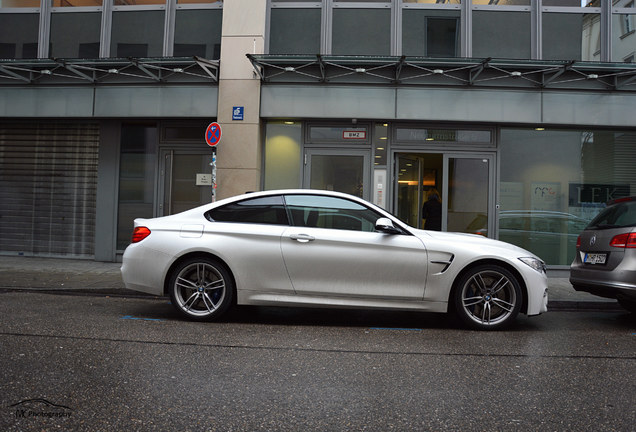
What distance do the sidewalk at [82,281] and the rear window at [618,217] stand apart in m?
1.64

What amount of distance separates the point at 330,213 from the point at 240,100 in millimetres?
6215

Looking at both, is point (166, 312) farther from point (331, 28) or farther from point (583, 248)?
point (331, 28)

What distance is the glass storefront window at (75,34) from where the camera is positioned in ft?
40.4

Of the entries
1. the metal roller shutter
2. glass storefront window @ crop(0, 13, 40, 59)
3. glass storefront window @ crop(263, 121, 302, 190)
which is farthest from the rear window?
glass storefront window @ crop(0, 13, 40, 59)

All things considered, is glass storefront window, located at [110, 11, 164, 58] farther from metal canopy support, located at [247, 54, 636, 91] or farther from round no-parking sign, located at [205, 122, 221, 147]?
round no-parking sign, located at [205, 122, 221, 147]

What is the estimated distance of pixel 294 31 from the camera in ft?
38.2

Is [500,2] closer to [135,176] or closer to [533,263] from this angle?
[533,263]

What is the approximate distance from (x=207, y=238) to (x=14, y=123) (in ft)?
32.4

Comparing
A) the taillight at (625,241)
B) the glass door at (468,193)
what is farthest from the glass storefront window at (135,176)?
the taillight at (625,241)

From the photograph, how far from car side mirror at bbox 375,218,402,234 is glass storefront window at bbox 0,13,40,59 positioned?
10946 mm

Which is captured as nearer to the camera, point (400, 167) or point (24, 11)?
point (400, 167)

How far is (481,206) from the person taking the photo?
11.4 meters

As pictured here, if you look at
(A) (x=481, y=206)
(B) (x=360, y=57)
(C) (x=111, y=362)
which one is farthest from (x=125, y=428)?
(A) (x=481, y=206)

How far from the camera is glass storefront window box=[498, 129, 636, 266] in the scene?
1139cm
